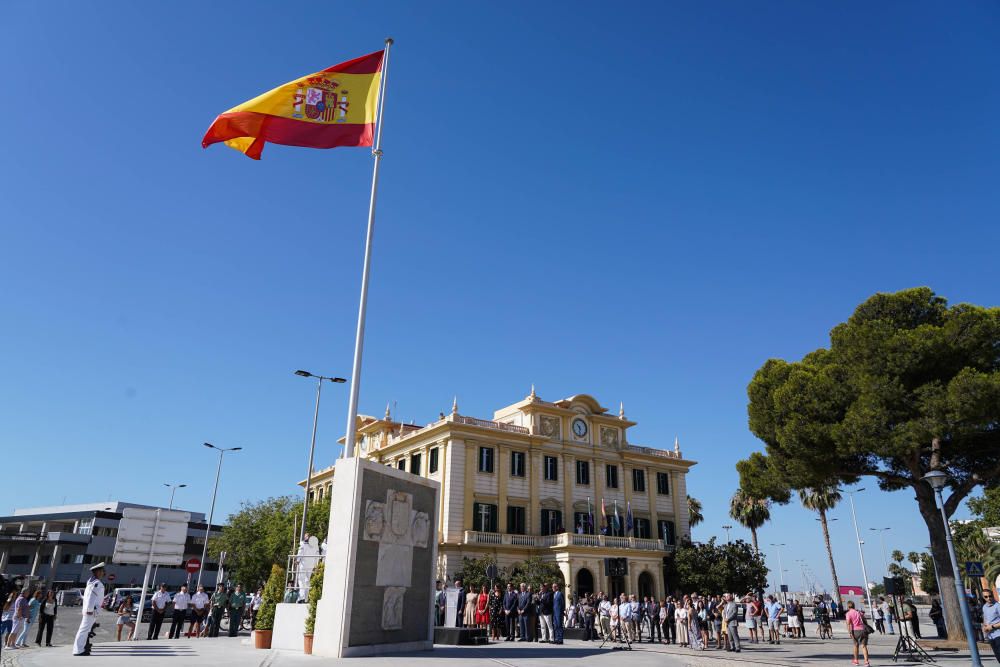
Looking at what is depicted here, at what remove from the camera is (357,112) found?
15.8 m

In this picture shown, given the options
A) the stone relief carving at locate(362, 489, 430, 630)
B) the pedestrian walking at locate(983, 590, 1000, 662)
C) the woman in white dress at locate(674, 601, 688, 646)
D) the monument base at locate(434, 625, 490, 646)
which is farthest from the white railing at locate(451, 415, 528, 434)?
the pedestrian walking at locate(983, 590, 1000, 662)

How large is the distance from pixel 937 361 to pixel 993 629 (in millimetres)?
11523

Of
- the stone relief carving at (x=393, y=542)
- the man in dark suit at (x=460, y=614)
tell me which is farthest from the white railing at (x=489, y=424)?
the stone relief carving at (x=393, y=542)

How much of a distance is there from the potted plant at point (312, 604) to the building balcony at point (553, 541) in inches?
968

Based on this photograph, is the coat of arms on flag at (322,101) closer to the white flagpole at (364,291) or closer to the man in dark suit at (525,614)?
the white flagpole at (364,291)

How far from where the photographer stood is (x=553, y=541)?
40.0 meters

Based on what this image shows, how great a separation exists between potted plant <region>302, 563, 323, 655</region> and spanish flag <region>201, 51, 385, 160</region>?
30.4 ft

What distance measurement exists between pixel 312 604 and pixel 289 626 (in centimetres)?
109

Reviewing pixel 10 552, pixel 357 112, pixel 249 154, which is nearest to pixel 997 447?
pixel 357 112

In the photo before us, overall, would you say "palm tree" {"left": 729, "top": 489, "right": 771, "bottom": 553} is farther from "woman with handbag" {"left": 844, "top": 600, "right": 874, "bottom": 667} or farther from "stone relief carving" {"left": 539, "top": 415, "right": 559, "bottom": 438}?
"woman with handbag" {"left": 844, "top": 600, "right": 874, "bottom": 667}

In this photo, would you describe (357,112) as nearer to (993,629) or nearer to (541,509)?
(993,629)

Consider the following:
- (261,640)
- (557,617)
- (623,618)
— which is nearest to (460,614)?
(557,617)

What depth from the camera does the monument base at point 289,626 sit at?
14422mm

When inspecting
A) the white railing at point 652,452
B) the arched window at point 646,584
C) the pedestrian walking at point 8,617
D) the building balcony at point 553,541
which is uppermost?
the white railing at point 652,452
